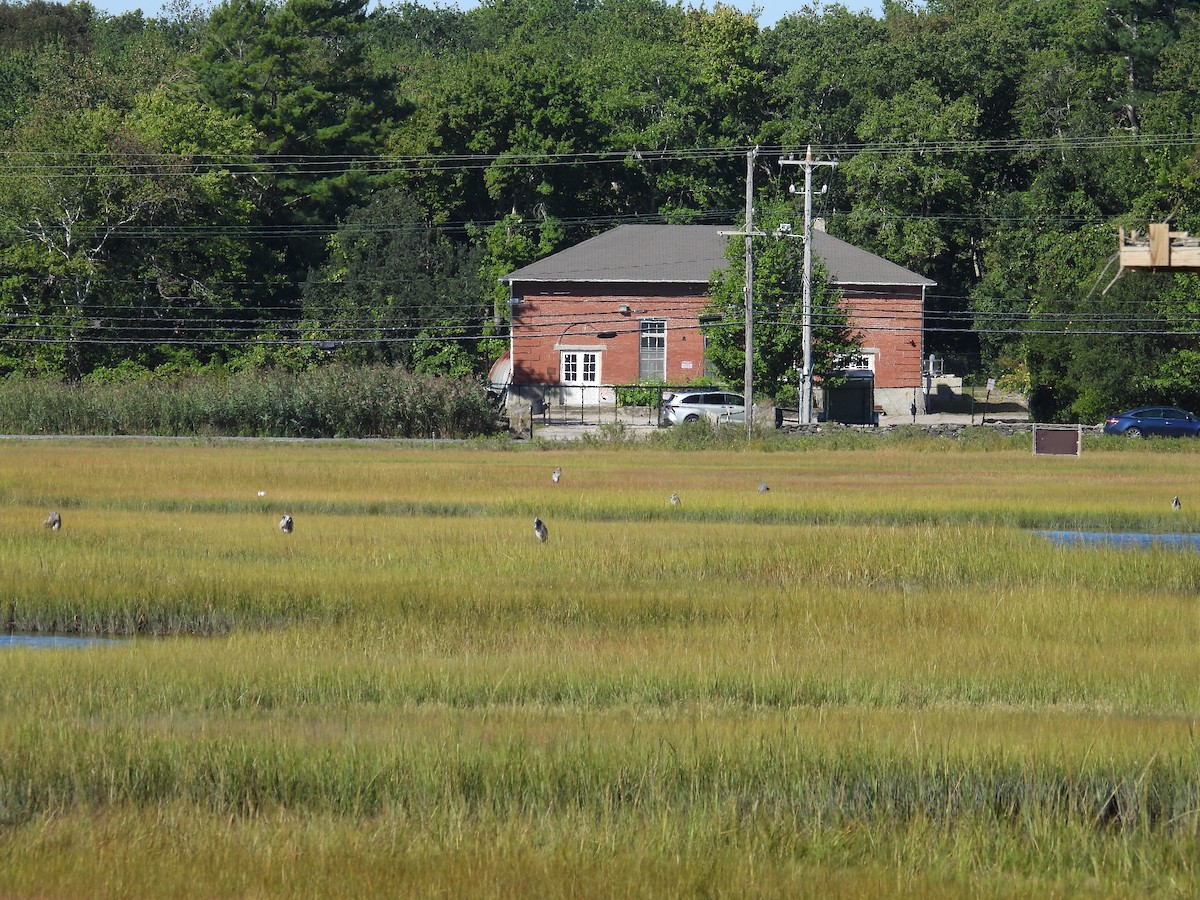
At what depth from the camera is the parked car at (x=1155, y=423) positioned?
178ft

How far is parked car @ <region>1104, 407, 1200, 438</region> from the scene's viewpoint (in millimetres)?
54125

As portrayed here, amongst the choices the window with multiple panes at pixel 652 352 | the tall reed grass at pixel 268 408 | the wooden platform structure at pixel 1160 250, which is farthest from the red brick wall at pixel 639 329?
the wooden platform structure at pixel 1160 250

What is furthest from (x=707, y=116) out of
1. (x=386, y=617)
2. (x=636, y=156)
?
(x=386, y=617)

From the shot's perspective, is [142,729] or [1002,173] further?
[1002,173]

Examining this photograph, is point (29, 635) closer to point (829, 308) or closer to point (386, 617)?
point (386, 617)

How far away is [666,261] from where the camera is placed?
68.1 m

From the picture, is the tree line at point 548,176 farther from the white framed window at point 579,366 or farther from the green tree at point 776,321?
the white framed window at point 579,366

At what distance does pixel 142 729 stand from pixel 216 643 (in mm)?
3799

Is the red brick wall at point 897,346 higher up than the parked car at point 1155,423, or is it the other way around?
the red brick wall at point 897,346

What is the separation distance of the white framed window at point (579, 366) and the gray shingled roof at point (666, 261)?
3.27 m

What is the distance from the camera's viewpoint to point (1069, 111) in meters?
78.9

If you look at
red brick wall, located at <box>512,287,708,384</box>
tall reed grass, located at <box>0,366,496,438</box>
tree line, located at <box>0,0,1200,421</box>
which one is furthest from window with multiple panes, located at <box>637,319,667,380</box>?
tall reed grass, located at <box>0,366,496,438</box>

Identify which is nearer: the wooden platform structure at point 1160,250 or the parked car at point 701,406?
the wooden platform structure at point 1160,250

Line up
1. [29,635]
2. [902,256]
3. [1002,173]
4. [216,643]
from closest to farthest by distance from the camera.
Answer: [216,643] < [29,635] < [902,256] < [1002,173]
